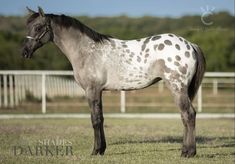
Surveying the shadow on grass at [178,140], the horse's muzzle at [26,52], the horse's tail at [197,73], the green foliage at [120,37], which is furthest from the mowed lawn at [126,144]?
the green foliage at [120,37]

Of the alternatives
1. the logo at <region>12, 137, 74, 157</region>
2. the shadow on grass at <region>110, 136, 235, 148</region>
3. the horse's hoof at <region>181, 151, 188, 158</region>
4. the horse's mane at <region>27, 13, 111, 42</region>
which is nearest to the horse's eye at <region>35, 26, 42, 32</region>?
the horse's mane at <region>27, 13, 111, 42</region>

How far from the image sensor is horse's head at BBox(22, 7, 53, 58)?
9305mm

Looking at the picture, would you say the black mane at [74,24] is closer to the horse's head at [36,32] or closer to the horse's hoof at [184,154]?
the horse's head at [36,32]

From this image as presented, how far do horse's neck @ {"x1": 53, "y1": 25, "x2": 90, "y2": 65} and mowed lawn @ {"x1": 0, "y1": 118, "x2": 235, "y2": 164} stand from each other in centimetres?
167

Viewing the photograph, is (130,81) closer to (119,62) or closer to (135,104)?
(119,62)

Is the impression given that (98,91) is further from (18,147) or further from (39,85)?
(39,85)

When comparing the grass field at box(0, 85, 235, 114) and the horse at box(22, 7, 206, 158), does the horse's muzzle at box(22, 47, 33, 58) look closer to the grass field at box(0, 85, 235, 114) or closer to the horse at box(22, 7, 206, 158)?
the horse at box(22, 7, 206, 158)

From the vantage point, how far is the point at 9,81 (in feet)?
68.2

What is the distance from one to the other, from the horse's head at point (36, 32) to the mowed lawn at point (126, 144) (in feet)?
5.74

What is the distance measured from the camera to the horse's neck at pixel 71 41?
30.6 ft

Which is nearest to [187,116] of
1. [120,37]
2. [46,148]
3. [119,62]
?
[119,62]

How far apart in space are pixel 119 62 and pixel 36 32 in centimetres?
154

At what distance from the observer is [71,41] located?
941 cm

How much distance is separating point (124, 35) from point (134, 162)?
35693mm
